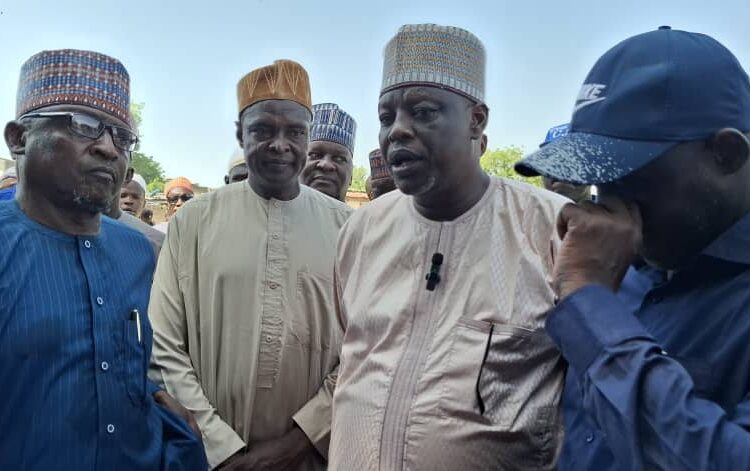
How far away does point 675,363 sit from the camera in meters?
1.11

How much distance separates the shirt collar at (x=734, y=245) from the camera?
4.04 feet

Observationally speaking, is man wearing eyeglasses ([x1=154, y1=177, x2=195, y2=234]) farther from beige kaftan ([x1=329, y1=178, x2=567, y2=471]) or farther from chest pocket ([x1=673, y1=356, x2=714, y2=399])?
chest pocket ([x1=673, y1=356, x2=714, y2=399])

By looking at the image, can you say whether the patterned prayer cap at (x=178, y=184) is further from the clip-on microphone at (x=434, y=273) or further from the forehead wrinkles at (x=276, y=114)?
the clip-on microphone at (x=434, y=273)

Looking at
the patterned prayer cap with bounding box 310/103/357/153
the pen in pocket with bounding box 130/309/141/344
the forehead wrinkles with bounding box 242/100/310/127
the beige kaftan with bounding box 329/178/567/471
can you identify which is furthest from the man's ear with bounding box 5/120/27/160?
the patterned prayer cap with bounding box 310/103/357/153

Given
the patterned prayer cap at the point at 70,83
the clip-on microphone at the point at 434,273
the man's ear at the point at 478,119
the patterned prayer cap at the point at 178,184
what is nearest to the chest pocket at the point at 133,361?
the patterned prayer cap at the point at 70,83

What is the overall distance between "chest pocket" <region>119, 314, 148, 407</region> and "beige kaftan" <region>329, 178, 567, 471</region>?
693 mm

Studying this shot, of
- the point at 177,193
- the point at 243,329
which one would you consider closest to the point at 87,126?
the point at 243,329

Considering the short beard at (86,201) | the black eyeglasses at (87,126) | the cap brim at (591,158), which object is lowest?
the short beard at (86,201)

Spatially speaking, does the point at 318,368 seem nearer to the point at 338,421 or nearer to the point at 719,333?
the point at 338,421

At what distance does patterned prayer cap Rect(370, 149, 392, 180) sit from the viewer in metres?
4.53

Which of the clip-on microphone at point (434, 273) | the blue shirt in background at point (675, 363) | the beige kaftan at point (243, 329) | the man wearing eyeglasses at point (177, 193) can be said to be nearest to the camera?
the blue shirt in background at point (675, 363)

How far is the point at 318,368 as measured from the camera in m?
2.88

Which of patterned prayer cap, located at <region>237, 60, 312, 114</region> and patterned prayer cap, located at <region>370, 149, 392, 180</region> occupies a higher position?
patterned prayer cap, located at <region>237, 60, 312, 114</region>

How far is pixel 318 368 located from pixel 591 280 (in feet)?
6.02
